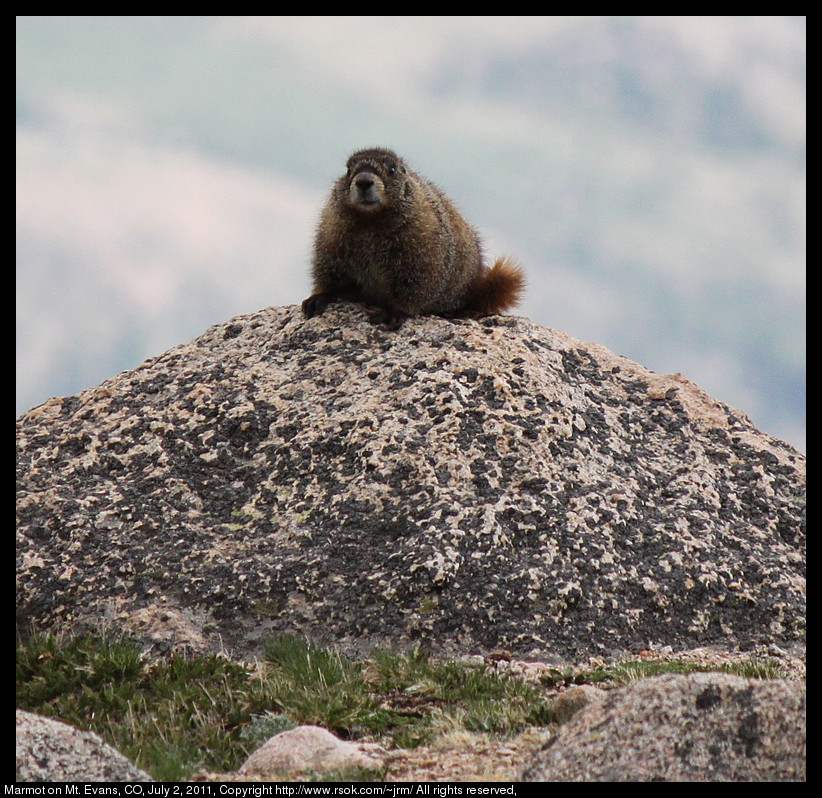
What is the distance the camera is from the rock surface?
432 cm

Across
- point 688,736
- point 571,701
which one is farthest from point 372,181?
point 688,736

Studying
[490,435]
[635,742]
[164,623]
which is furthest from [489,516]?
[635,742]

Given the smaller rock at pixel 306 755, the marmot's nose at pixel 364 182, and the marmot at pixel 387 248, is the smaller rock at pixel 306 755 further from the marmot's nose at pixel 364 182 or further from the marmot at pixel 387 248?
the marmot's nose at pixel 364 182

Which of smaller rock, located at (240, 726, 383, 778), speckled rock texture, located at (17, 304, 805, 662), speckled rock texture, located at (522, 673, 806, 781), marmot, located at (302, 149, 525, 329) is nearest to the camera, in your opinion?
speckled rock texture, located at (522, 673, 806, 781)

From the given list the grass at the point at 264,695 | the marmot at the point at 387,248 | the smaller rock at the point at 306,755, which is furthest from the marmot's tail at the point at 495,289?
the smaller rock at the point at 306,755

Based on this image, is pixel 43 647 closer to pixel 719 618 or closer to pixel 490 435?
pixel 490 435

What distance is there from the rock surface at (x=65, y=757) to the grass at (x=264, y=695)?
15.5 inches

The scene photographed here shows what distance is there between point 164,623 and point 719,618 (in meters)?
3.59

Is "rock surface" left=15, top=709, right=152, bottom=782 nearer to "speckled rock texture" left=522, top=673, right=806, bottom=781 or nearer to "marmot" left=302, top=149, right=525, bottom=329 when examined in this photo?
"speckled rock texture" left=522, top=673, right=806, bottom=781

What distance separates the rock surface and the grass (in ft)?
1.29

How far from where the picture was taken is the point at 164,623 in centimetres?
625

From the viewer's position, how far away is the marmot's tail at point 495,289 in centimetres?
930

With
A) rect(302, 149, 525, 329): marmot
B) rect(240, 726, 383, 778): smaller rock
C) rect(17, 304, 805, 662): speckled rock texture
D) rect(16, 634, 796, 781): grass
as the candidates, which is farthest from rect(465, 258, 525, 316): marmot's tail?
rect(240, 726, 383, 778): smaller rock

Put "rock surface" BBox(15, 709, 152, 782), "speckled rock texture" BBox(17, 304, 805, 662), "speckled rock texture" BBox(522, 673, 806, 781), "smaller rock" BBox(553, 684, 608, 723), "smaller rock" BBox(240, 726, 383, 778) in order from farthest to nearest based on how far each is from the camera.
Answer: "speckled rock texture" BBox(17, 304, 805, 662) → "smaller rock" BBox(553, 684, 608, 723) → "smaller rock" BBox(240, 726, 383, 778) → "rock surface" BBox(15, 709, 152, 782) → "speckled rock texture" BBox(522, 673, 806, 781)
